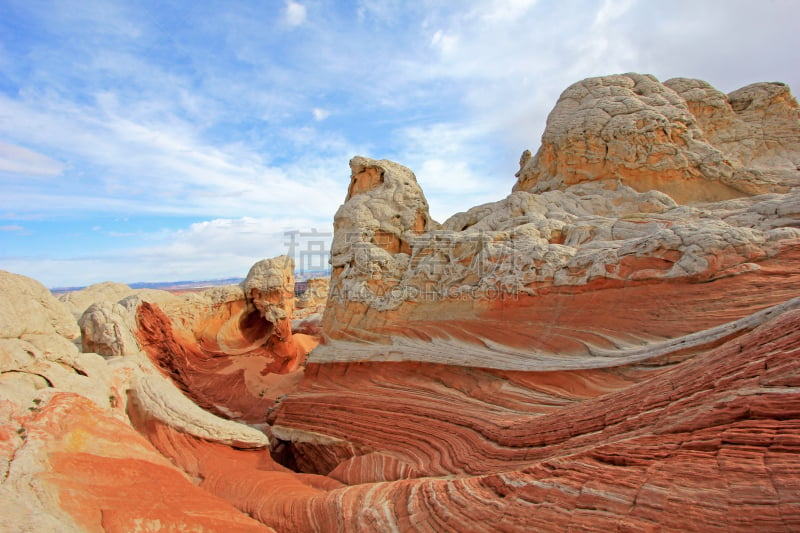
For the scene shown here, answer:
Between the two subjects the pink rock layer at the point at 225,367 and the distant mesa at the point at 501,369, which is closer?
the distant mesa at the point at 501,369

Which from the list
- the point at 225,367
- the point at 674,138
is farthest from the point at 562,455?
the point at 225,367

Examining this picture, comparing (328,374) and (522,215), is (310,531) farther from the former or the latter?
(522,215)

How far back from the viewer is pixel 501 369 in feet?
21.7

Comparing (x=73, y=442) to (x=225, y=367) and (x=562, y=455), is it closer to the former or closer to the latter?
(x=562, y=455)

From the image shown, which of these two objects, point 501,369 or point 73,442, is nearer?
point 73,442

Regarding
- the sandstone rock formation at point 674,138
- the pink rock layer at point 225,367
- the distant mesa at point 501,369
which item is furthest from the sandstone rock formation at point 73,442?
the sandstone rock formation at point 674,138

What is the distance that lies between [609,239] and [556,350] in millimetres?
2363

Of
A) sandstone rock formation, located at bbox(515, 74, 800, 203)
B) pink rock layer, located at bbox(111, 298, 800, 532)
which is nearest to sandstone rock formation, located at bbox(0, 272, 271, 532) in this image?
pink rock layer, located at bbox(111, 298, 800, 532)

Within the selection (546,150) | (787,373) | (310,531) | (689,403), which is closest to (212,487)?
(310,531)

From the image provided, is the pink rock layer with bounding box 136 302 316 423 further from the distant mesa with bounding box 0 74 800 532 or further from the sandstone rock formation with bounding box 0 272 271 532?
the sandstone rock formation with bounding box 0 272 271 532

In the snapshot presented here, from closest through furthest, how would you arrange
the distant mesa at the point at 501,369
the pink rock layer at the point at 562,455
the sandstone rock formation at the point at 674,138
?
1. the pink rock layer at the point at 562,455
2. the distant mesa at the point at 501,369
3. the sandstone rock formation at the point at 674,138

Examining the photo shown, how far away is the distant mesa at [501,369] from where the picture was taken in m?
3.00

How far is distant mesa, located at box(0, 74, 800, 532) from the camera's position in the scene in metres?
3.00

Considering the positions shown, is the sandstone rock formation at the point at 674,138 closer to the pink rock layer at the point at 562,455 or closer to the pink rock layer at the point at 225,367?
the pink rock layer at the point at 562,455
